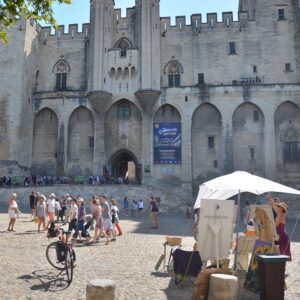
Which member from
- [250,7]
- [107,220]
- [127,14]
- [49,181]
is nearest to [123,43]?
[127,14]

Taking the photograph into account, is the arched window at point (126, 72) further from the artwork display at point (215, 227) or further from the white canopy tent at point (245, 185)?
the artwork display at point (215, 227)

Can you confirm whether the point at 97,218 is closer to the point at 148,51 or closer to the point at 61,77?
the point at 148,51

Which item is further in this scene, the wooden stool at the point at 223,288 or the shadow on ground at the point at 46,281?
the shadow on ground at the point at 46,281

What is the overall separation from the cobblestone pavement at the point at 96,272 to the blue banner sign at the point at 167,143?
18807 mm

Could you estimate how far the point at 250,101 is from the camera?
31406 millimetres

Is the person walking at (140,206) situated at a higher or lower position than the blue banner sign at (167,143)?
lower

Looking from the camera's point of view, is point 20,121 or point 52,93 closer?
point 20,121

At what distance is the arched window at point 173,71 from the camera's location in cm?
3478

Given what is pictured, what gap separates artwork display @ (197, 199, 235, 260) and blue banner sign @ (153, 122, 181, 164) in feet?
78.1

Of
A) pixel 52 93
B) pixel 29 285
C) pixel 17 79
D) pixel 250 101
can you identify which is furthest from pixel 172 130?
pixel 29 285

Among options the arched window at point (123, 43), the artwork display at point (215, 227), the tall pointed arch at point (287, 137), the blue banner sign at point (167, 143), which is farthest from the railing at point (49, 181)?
the artwork display at point (215, 227)

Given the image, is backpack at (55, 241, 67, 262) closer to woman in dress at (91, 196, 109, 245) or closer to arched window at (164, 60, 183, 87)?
woman in dress at (91, 196, 109, 245)

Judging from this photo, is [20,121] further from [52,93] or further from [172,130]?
[172,130]

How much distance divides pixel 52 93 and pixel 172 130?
11870 millimetres
